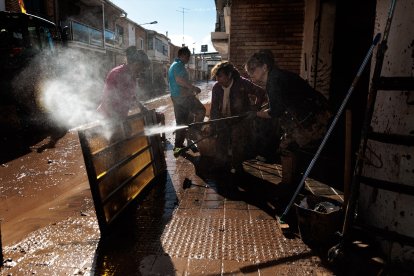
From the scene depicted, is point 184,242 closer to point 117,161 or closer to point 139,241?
point 139,241

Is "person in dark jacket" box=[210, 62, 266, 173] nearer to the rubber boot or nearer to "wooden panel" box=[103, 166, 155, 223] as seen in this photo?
the rubber boot

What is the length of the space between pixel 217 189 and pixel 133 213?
158 cm

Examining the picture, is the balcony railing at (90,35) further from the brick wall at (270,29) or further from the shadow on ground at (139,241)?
the shadow on ground at (139,241)

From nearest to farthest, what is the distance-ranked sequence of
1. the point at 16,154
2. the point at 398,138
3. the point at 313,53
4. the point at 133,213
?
the point at 398,138, the point at 133,213, the point at 313,53, the point at 16,154

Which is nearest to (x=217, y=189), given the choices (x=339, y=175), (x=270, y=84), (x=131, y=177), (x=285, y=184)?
(x=285, y=184)

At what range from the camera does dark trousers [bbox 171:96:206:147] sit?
24.4 ft

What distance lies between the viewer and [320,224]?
Answer: 3.31 meters

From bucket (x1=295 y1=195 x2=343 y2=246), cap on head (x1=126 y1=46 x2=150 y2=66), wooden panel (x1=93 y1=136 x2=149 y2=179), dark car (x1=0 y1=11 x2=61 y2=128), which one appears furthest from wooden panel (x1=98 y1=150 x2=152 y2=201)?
dark car (x1=0 y1=11 x2=61 y2=128)

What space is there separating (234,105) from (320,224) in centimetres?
326

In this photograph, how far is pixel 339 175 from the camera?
19.5ft

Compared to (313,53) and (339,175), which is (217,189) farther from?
(313,53)

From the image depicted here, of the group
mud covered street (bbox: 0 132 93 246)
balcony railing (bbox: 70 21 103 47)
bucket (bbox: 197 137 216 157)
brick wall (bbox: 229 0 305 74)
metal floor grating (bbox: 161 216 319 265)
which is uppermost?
balcony railing (bbox: 70 21 103 47)

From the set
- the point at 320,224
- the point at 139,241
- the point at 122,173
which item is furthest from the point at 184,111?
the point at 320,224

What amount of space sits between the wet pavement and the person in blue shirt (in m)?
2.67
